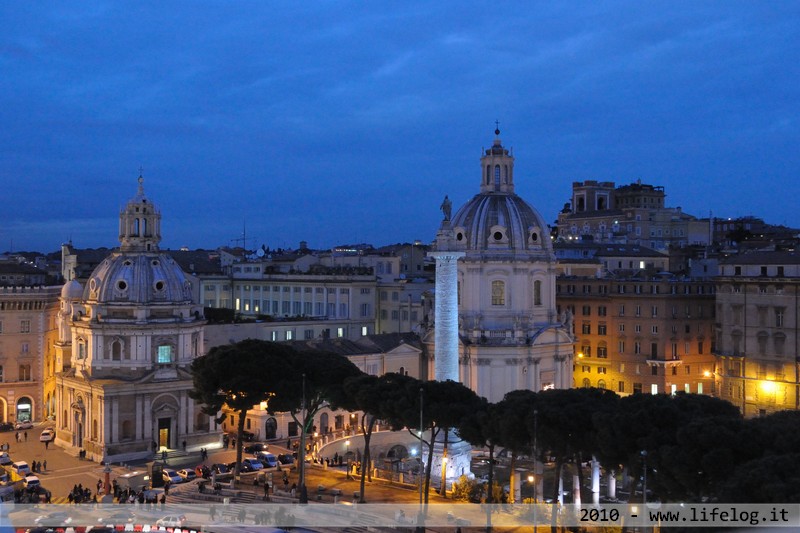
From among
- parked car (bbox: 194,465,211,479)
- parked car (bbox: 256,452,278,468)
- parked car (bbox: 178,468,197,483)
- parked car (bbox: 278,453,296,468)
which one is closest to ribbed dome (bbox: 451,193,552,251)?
parked car (bbox: 278,453,296,468)

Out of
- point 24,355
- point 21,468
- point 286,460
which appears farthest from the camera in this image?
point 24,355

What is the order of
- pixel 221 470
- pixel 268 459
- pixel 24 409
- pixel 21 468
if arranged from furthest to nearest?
pixel 24 409
pixel 268 459
pixel 21 468
pixel 221 470

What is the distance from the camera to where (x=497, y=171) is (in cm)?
7469

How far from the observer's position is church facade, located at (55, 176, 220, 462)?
63969 millimetres

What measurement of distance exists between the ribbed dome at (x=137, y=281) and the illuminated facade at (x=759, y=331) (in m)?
39.1

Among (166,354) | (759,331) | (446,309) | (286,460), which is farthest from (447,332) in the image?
(759,331)

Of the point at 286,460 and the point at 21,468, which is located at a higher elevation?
the point at 286,460

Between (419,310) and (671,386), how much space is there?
22712mm

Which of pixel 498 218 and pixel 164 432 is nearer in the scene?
pixel 164 432

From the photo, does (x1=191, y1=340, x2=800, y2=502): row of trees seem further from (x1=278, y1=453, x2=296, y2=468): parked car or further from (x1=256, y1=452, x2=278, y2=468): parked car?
(x1=278, y1=453, x2=296, y2=468): parked car

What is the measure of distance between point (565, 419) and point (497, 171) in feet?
115

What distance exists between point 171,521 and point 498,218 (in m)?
35.8

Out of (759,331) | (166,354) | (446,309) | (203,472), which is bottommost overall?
(203,472)

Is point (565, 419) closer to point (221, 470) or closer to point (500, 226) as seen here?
point (221, 470)
